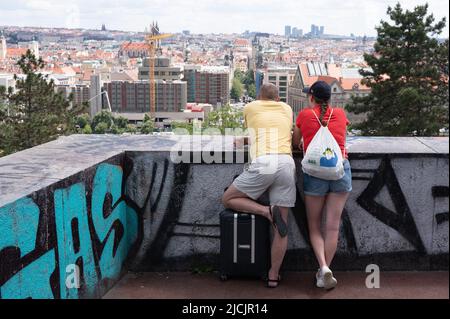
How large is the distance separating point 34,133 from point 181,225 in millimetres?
20395

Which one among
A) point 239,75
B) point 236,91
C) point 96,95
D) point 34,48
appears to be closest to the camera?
point 34,48

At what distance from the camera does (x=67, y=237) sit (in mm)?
2861

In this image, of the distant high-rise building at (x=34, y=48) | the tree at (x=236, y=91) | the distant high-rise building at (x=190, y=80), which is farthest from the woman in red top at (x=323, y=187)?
the tree at (x=236, y=91)

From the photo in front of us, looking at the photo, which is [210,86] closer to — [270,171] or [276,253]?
[276,253]

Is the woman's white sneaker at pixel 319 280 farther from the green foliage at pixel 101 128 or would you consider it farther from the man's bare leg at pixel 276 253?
the green foliage at pixel 101 128

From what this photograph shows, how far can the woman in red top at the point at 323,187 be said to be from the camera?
3244mm

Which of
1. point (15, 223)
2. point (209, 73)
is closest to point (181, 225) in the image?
point (15, 223)

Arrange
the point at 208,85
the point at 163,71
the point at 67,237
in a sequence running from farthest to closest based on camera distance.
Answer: the point at 208,85 < the point at 163,71 < the point at 67,237

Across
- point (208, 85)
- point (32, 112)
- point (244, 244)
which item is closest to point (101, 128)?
point (208, 85)

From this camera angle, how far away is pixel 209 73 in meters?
125

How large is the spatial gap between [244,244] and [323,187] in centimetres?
57

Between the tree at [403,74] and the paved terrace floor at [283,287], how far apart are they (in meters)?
18.4

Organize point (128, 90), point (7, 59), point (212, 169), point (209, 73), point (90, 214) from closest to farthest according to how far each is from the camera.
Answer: point (90, 214), point (212, 169), point (128, 90), point (209, 73), point (7, 59)

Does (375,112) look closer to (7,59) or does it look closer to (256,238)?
(256,238)
